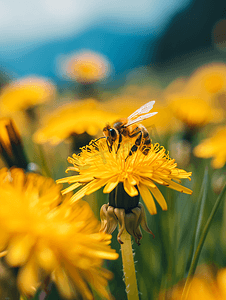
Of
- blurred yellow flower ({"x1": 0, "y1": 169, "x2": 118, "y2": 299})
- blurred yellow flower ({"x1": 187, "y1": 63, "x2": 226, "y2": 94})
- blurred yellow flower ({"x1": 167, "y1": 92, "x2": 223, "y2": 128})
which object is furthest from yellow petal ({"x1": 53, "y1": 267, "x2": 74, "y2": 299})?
blurred yellow flower ({"x1": 187, "y1": 63, "x2": 226, "y2": 94})

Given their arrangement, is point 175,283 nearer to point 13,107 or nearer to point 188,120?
point 188,120

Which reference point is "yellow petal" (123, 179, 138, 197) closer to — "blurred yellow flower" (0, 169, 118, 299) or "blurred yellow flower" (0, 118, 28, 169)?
"blurred yellow flower" (0, 169, 118, 299)

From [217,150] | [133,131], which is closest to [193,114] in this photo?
[217,150]

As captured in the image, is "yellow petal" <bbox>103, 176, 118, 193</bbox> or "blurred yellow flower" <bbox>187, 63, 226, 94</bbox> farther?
"blurred yellow flower" <bbox>187, 63, 226, 94</bbox>

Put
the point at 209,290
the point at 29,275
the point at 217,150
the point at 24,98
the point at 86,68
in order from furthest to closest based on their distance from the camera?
the point at 86,68
the point at 24,98
the point at 217,150
the point at 209,290
the point at 29,275

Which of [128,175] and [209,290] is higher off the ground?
[128,175]

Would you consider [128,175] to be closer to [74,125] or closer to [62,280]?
[62,280]
